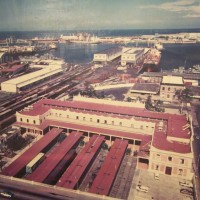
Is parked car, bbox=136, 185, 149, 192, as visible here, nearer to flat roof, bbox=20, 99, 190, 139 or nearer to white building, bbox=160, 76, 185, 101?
flat roof, bbox=20, 99, 190, 139

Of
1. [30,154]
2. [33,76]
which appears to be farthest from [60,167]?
[33,76]

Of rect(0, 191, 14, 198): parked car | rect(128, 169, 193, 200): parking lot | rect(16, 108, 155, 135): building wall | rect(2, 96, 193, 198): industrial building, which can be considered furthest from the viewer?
rect(16, 108, 155, 135): building wall

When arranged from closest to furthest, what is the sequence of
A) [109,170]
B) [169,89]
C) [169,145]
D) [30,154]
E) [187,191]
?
1. [187,191]
2. [109,170]
3. [169,145]
4. [30,154]
5. [169,89]

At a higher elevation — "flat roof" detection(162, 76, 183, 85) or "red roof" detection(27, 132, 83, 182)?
"flat roof" detection(162, 76, 183, 85)

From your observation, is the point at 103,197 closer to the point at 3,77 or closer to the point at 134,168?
the point at 134,168

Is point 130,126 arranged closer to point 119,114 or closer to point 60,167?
point 119,114

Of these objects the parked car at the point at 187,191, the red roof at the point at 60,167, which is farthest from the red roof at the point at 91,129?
the parked car at the point at 187,191

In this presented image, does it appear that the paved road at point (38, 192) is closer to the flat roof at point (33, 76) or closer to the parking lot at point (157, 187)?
the parking lot at point (157, 187)

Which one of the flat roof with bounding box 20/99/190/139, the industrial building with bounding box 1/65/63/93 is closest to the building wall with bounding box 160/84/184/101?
the flat roof with bounding box 20/99/190/139
